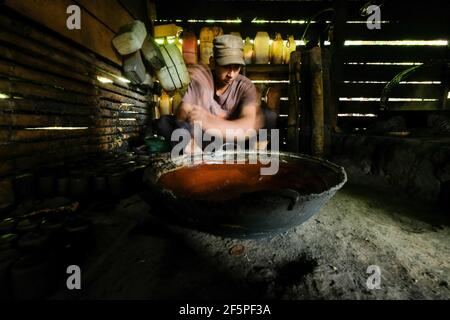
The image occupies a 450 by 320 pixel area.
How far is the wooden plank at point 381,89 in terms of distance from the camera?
24.3 feet

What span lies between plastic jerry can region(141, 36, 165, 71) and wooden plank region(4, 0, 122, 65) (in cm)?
67

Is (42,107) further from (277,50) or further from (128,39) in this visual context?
(277,50)

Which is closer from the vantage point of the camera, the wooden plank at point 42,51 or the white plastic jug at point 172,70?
the wooden plank at point 42,51

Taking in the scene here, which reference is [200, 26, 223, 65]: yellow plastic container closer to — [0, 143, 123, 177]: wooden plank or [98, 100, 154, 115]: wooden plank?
[98, 100, 154, 115]: wooden plank

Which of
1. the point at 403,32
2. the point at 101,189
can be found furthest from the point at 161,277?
the point at 403,32

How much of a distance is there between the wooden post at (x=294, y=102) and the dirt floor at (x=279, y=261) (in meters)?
2.64

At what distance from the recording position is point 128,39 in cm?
505

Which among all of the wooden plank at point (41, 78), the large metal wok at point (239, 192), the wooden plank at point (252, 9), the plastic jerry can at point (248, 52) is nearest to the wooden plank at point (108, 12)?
the wooden plank at point (41, 78)

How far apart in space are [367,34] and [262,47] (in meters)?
3.84

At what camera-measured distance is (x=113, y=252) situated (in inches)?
70.9

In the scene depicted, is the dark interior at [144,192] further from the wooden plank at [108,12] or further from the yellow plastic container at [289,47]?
the yellow plastic container at [289,47]

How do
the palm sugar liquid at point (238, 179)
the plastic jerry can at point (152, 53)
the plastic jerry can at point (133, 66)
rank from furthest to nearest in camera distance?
the plastic jerry can at point (152, 53), the plastic jerry can at point (133, 66), the palm sugar liquid at point (238, 179)

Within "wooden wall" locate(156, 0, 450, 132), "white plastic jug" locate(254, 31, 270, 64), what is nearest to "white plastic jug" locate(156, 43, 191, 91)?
"wooden wall" locate(156, 0, 450, 132)

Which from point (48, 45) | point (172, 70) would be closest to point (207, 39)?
point (172, 70)
